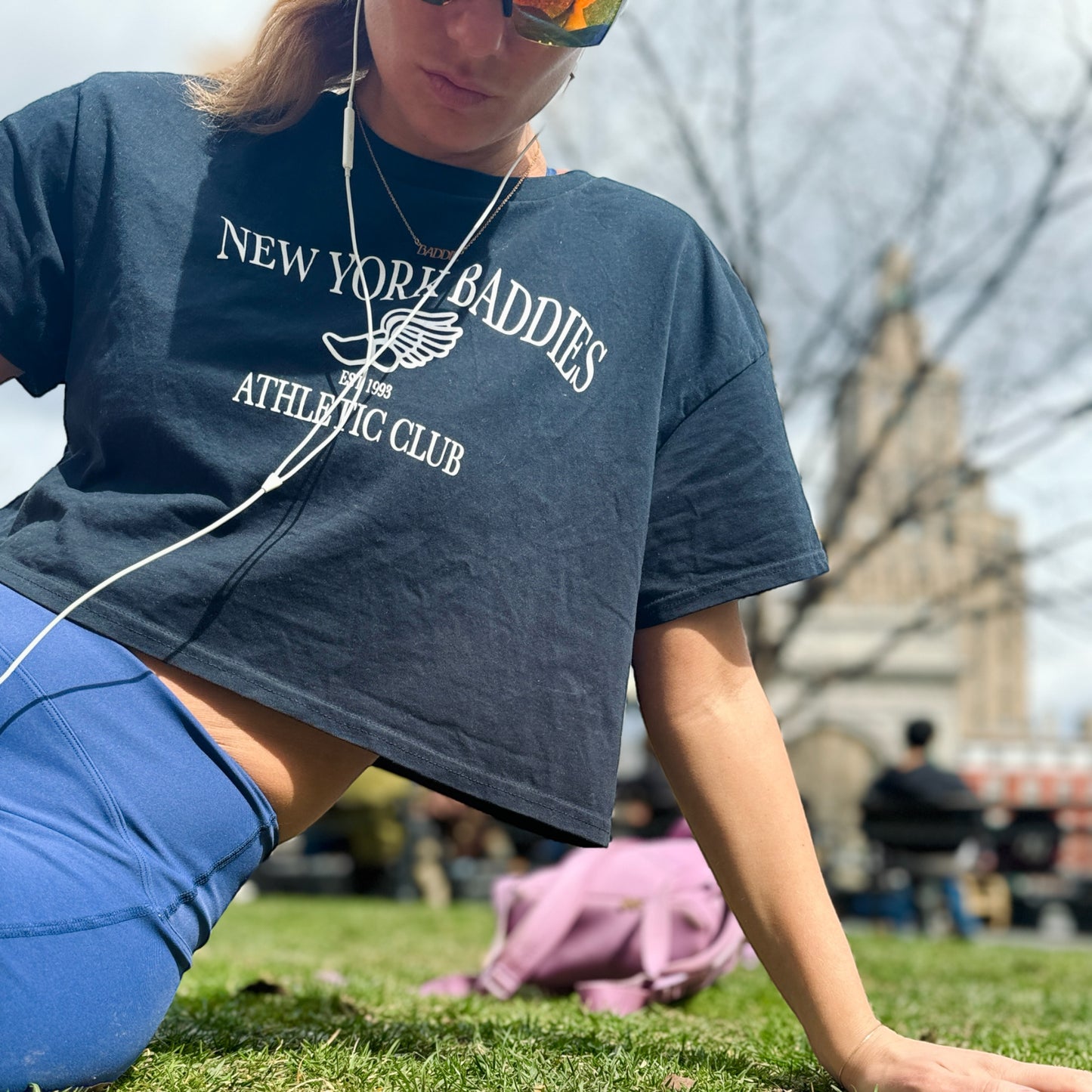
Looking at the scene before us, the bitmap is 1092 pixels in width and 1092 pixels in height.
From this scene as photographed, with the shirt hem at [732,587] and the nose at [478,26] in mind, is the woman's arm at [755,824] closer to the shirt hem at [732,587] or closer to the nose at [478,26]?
the shirt hem at [732,587]

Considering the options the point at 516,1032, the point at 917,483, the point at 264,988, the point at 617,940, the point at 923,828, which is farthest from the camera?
the point at 917,483

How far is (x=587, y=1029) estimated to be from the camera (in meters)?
2.51

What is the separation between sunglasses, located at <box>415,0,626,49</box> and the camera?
154cm

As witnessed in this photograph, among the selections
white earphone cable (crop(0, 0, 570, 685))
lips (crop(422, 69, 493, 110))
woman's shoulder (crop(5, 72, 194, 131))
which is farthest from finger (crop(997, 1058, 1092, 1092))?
woman's shoulder (crop(5, 72, 194, 131))

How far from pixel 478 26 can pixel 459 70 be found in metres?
0.06

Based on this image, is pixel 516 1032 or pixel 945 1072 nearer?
pixel 945 1072

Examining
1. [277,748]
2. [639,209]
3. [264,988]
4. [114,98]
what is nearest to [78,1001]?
[277,748]

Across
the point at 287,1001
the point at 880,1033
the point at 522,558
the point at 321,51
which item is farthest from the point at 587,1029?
the point at 321,51

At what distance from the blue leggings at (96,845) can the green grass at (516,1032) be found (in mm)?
235

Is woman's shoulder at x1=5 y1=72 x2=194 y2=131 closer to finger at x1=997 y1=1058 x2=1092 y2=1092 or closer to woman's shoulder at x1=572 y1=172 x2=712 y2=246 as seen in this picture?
woman's shoulder at x1=572 y1=172 x2=712 y2=246

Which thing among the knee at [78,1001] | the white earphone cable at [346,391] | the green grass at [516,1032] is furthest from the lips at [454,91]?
the green grass at [516,1032]

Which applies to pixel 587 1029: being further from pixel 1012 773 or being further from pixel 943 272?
pixel 1012 773

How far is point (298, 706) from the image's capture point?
Answer: 60.7 inches

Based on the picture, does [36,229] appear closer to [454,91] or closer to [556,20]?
[454,91]
